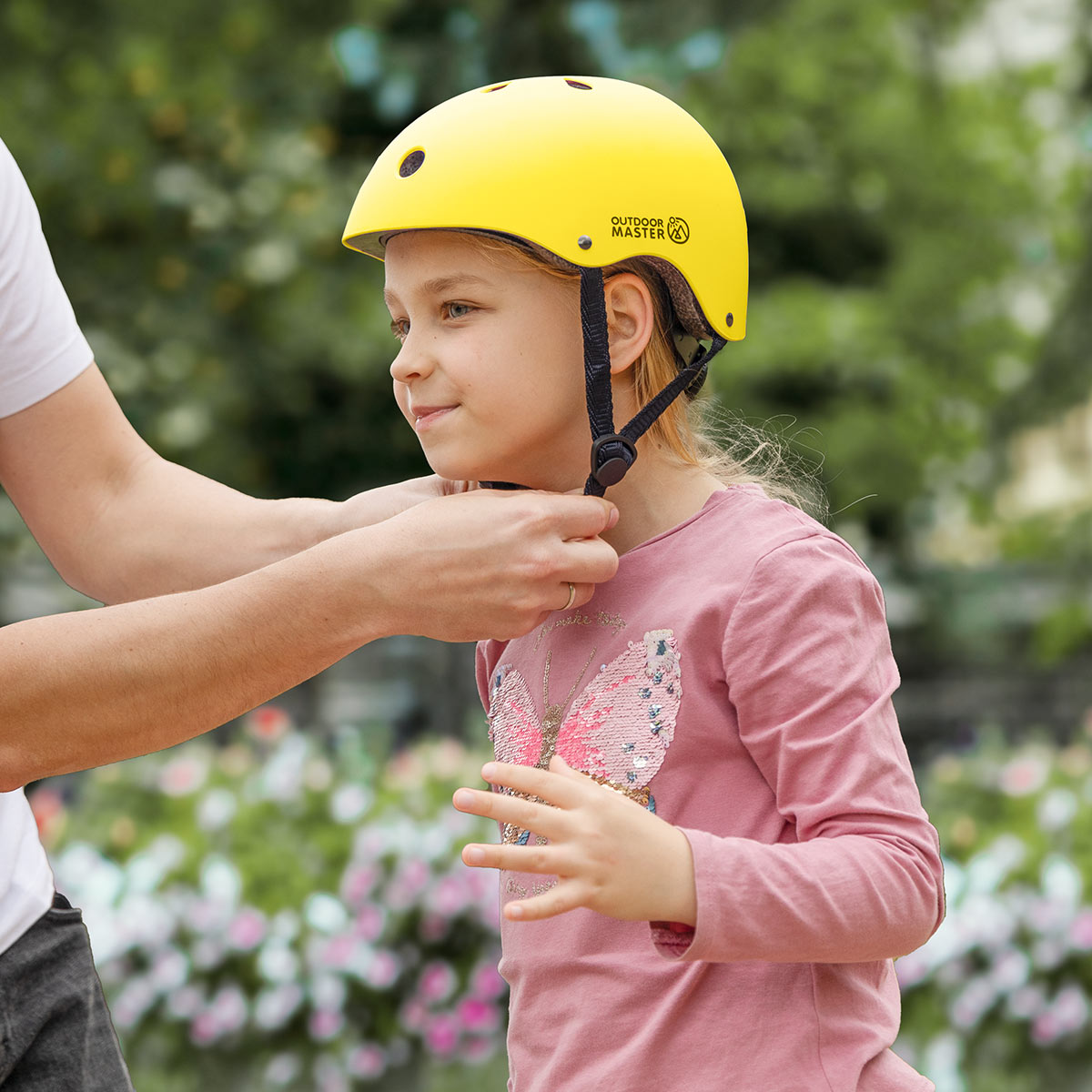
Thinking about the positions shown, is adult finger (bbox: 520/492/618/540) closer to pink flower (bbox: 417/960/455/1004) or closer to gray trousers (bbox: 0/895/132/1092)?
gray trousers (bbox: 0/895/132/1092)

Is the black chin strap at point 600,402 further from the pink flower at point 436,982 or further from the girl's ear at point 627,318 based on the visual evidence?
the pink flower at point 436,982

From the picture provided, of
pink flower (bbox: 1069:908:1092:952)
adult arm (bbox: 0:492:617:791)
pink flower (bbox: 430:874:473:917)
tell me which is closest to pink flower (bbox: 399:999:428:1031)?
pink flower (bbox: 430:874:473:917)

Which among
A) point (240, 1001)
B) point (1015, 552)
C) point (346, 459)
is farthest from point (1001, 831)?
point (1015, 552)

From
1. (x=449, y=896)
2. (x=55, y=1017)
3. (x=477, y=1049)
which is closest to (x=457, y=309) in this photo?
(x=55, y=1017)

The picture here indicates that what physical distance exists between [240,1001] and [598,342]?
3072mm

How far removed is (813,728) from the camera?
5.59 ft

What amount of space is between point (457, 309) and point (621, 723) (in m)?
0.58

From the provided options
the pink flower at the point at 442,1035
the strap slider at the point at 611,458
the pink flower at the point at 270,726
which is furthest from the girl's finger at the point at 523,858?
the pink flower at the point at 270,726

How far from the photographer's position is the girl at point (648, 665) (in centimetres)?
163

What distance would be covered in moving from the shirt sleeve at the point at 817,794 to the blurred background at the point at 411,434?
1.80ft

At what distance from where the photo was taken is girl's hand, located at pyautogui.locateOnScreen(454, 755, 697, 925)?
1575 mm

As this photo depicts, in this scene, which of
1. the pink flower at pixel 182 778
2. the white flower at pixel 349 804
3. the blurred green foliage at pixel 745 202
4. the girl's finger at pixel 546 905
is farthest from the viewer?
the blurred green foliage at pixel 745 202

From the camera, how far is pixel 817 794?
1697mm

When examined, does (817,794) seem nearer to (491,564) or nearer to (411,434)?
(491,564)
